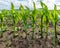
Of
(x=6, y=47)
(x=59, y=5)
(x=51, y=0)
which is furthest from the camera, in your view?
(x=51, y=0)

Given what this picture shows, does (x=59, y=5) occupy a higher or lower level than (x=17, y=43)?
higher

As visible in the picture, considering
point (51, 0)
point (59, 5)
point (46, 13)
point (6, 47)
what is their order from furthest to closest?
point (51, 0)
point (59, 5)
point (6, 47)
point (46, 13)

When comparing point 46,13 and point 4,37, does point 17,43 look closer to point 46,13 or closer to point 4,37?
point 4,37

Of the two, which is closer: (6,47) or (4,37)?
(6,47)

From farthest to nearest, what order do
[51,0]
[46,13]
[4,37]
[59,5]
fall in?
[51,0] < [59,5] < [4,37] < [46,13]

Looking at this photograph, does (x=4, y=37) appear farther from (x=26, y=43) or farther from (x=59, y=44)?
(x=59, y=44)

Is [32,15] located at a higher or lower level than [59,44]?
higher

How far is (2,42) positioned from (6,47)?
10cm

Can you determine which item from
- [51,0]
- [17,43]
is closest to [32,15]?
[17,43]

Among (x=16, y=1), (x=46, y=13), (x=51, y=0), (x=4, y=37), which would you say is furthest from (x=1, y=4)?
(x=46, y=13)

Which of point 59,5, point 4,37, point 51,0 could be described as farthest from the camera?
point 51,0

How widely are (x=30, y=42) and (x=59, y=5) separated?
191 centimetres

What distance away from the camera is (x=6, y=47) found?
6.47 ft

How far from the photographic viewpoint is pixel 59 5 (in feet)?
12.3
